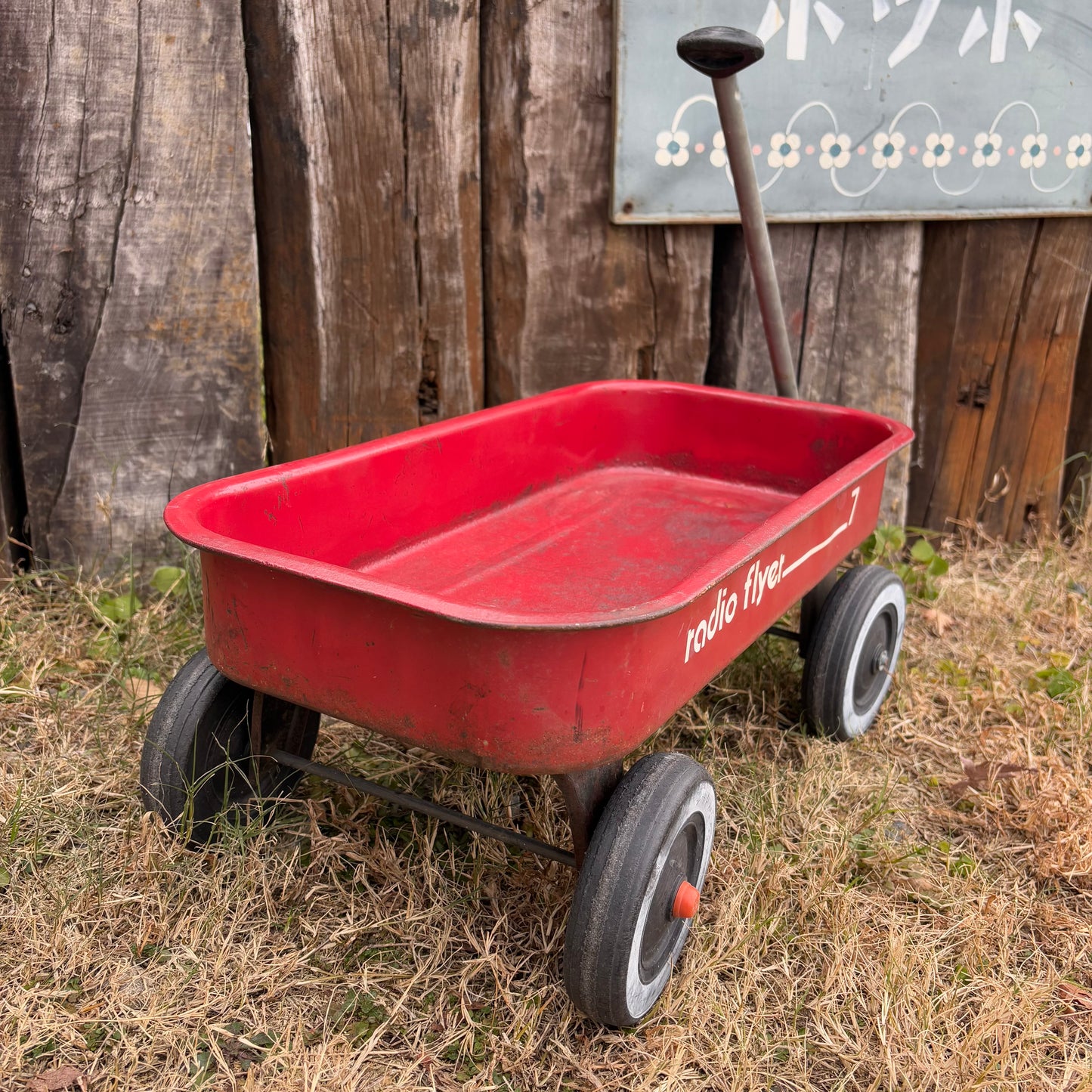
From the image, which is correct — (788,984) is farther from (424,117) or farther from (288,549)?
(424,117)

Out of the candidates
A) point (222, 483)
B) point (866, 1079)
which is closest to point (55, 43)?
point (222, 483)

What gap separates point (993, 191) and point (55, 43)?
2429 millimetres

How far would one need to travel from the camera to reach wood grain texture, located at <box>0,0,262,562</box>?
2355 mm

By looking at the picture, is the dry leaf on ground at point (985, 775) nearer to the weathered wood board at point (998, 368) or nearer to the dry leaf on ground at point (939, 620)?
the dry leaf on ground at point (939, 620)

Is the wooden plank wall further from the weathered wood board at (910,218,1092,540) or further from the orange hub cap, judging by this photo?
the orange hub cap

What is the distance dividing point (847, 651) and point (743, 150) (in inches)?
43.0

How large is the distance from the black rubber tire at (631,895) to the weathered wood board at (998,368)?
6.61ft

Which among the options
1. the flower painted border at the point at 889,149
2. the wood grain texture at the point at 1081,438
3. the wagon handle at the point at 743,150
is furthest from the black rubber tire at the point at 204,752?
the wood grain texture at the point at 1081,438

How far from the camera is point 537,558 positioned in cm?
241

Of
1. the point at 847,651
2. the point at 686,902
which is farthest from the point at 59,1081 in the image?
the point at 847,651

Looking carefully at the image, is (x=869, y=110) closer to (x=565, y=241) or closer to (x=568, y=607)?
(x=565, y=241)

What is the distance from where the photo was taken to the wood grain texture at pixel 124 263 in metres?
2.36

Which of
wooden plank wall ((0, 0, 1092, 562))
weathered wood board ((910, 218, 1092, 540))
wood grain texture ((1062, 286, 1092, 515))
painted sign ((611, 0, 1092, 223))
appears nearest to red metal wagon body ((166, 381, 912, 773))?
wooden plank wall ((0, 0, 1092, 562))

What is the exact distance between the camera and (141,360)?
102 inches
